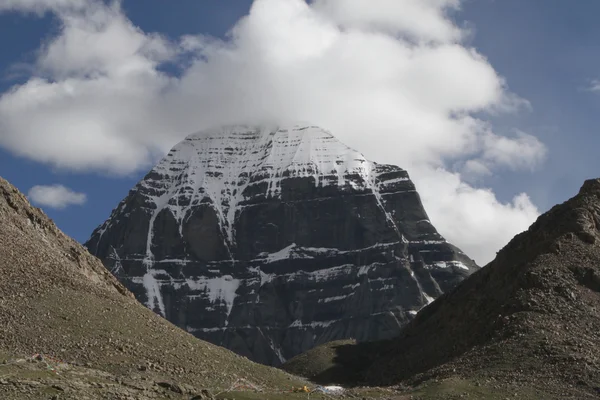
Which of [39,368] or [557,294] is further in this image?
[557,294]

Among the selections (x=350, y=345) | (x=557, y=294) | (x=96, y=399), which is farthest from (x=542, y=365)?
(x=350, y=345)

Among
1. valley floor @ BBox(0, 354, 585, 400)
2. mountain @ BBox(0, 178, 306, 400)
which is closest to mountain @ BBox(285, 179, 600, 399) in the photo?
valley floor @ BBox(0, 354, 585, 400)

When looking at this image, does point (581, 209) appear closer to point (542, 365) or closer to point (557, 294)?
point (557, 294)

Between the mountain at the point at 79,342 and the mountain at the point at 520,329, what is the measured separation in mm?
25460

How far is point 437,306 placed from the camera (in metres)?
172

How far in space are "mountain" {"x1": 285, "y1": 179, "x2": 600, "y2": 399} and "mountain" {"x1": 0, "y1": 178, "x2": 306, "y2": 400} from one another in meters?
25.5

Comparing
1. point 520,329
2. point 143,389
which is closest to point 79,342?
point 143,389

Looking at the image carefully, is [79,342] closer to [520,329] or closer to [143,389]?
[143,389]

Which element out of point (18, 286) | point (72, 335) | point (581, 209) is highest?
point (581, 209)

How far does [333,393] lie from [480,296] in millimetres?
46650

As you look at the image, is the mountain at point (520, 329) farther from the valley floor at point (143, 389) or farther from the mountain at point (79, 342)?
the mountain at point (79, 342)

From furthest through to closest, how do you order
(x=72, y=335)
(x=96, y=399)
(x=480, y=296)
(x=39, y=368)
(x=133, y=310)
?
(x=480, y=296) < (x=133, y=310) < (x=72, y=335) < (x=39, y=368) < (x=96, y=399)

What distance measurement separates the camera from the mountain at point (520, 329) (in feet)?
360

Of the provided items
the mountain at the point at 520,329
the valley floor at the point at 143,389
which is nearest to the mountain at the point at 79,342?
the valley floor at the point at 143,389
